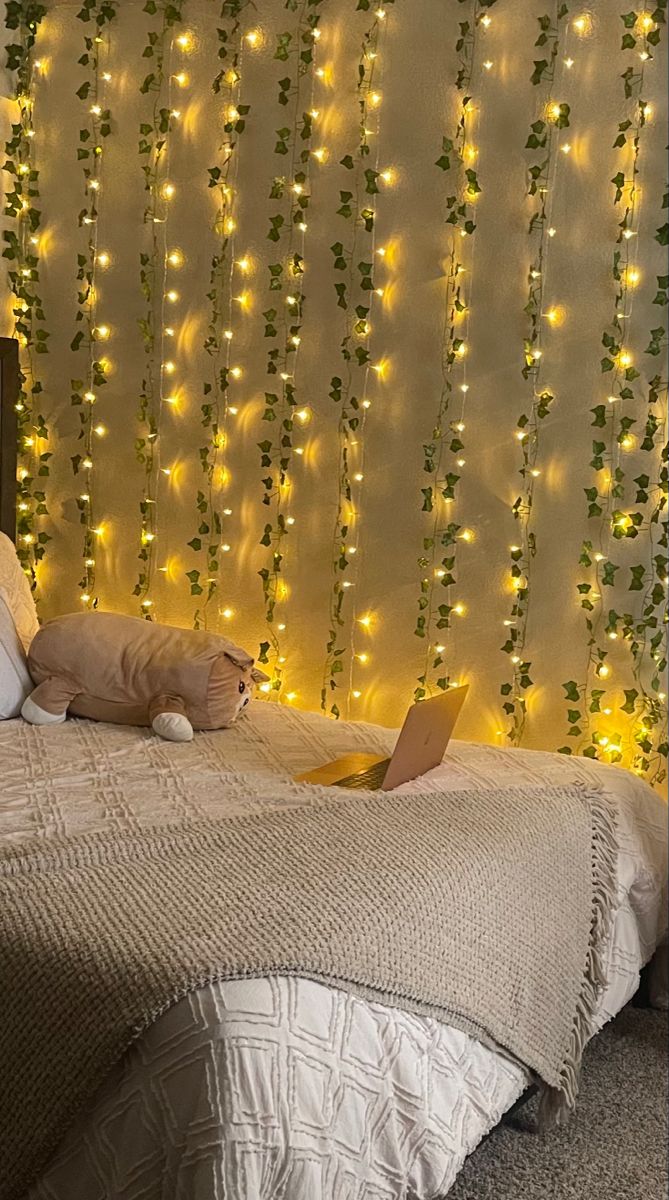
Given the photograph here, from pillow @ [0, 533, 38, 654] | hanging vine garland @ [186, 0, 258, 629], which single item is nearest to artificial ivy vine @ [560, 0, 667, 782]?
hanging vine garland @ [186, 0, 258, 629]

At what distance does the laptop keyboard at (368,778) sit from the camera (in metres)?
2.09

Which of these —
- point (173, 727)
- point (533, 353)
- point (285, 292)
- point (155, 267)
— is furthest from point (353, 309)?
point (173, 727)

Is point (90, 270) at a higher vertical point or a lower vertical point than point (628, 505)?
higher

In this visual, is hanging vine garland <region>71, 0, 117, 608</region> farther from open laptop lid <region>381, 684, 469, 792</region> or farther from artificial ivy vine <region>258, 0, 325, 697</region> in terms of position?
open laptop lid <region>381, 684, 469, 792</region>

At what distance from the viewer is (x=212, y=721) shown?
253 centimetres

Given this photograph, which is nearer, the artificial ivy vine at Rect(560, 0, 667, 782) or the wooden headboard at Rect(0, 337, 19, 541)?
the artificial ivy vine at Rect(560, 0, 667, 782)

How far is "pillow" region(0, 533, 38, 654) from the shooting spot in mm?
2783

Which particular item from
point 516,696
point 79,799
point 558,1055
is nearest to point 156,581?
point 516,696

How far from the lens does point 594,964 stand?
1.95 meters

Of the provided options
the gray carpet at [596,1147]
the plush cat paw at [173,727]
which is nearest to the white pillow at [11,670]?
the plush cat paw at [173,727]

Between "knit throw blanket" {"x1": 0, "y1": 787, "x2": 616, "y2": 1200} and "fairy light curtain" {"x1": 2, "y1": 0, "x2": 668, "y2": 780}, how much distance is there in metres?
0.79

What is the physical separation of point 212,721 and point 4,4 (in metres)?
2.20

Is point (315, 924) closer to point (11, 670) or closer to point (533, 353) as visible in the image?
point (11, 670)

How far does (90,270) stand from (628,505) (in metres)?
1.69
